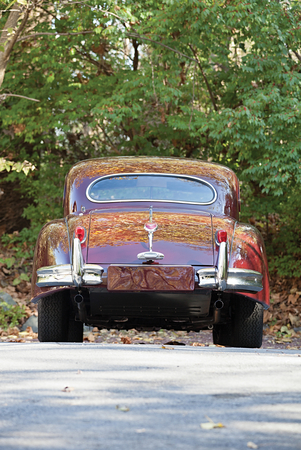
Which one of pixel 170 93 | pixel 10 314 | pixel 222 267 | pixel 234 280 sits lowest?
pixel 10 314

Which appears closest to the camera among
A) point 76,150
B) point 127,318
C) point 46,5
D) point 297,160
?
point 127,318

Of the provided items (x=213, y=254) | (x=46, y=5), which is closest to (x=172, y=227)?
(x=213, y=254)

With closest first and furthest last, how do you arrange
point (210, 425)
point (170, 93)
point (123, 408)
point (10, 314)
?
point (210, 425) < point (123, 408) < point (10, 314) < point (170, 93)

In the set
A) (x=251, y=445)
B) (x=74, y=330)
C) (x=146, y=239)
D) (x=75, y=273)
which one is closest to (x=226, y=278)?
(x=146, y=239)

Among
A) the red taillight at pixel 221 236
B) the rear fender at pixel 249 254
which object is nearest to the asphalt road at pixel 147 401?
the rear fender at pixel 249 254

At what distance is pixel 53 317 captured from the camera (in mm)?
5859

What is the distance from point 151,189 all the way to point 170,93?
257 inches

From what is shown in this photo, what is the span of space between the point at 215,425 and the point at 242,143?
360 inches

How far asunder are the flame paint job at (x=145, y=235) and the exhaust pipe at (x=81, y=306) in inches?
9.7

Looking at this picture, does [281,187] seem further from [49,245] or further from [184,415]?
[184,415]

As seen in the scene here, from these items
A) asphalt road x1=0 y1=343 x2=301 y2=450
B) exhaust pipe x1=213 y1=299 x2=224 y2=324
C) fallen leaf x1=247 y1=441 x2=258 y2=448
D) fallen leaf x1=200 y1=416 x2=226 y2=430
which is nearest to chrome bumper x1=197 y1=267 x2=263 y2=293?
exhaust pipe x1=213 y1=299 x2=224 y2=324

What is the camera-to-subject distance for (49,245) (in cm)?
566

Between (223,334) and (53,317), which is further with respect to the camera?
(223,334)

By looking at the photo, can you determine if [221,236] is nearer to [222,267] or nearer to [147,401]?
[222,267]
